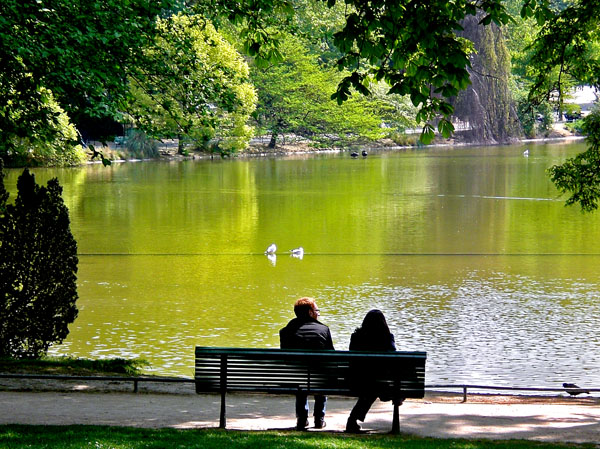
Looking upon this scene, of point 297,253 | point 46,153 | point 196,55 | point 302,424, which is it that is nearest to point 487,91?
point 46,153

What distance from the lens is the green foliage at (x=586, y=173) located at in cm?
1547

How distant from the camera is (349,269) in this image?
23.5m

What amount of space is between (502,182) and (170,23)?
115 feet

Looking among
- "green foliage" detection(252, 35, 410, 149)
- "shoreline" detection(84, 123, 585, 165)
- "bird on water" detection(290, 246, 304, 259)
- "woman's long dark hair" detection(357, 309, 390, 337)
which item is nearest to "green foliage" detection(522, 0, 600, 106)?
"woman's long dark hair" detection(357, 309, 390, 337)

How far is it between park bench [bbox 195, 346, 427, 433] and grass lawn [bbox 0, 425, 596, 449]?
39cm

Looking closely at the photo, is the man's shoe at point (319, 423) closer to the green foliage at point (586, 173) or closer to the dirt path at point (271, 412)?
the dirt path at point (271, 412)

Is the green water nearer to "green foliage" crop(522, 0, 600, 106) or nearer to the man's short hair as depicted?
"green foliage" crop(522, 0, 600, 106)

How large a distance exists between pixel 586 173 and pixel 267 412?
827cm

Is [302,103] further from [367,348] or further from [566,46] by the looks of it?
[367,348]

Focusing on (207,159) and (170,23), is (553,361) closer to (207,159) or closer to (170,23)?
(170,23)

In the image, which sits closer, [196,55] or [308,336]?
[308,336]

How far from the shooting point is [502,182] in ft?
157

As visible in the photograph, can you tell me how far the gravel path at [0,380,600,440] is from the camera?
28.6 feet

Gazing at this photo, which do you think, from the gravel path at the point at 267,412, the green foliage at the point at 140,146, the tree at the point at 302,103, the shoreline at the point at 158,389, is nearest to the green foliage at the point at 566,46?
the shoreline at the point at 158,389
